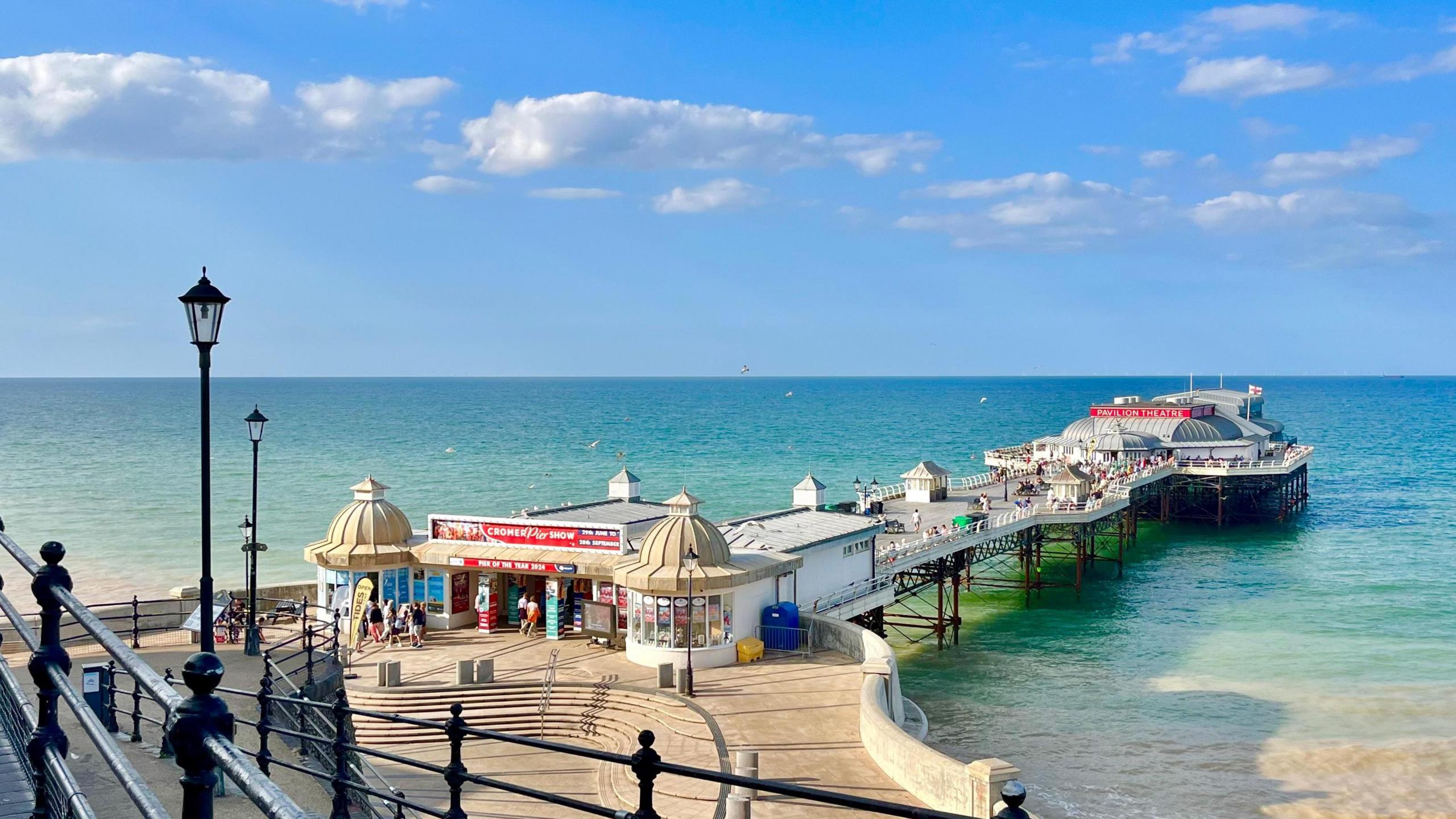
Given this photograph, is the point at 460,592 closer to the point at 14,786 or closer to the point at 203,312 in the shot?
the point at 203,312

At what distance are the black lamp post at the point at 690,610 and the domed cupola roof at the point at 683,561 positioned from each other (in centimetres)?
13

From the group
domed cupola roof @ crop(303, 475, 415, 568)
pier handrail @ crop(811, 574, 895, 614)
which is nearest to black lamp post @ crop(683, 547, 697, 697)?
pier handrail @ crop(811, 574, 895, 614)

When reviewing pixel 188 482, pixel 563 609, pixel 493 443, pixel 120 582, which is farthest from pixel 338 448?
pixel 563 609

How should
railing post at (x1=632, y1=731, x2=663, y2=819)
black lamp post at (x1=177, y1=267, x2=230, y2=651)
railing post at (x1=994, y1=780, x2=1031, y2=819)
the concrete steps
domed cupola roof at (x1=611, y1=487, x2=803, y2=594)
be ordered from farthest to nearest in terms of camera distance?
domed cupola roof at (x1=611, y1=487, x2=803, y2=594) → the concrete steps → black lamp post at (x1=177, y1=267, x2=230, y2=651) → railing post at (x1=632, y1=731, x2=663, y2=819) → railing post at (x1=994, y1=780, x2=1031, y2=819)

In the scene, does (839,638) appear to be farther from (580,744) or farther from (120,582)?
(120,582)

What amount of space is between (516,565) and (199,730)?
2523cm

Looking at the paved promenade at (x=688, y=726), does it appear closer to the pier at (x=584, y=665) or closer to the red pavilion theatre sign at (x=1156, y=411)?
the pier at (x=584, y=665)

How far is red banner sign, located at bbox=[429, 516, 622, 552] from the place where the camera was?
27.8m

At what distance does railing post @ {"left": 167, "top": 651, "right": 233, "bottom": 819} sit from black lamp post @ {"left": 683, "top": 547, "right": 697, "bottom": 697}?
19243 millimetres

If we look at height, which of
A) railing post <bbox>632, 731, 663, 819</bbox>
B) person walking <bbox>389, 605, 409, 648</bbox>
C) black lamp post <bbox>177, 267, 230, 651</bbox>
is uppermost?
black lamp post <bbox>177, 267, 230, 651</bbox>

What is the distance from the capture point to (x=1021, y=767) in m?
25.2

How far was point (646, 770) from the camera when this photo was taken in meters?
4.55

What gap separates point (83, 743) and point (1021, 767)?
18.9m

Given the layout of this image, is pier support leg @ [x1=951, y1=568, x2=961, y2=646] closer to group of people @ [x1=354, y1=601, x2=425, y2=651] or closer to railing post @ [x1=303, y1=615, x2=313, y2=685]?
group of people @ [x1=354, y1=601, x2=425, y2=651]
